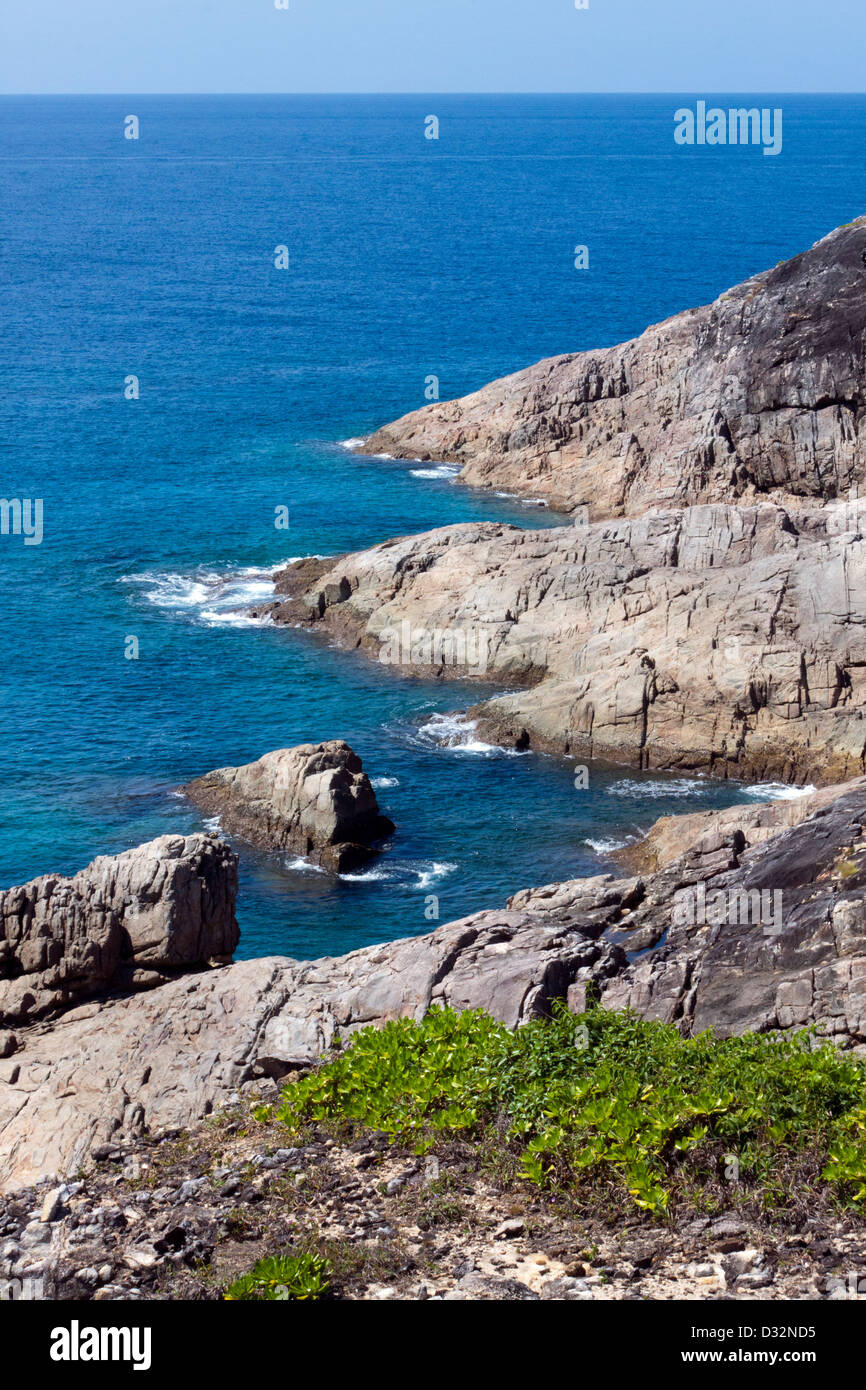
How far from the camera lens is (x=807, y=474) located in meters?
82.6

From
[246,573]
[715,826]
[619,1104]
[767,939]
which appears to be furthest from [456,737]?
[619,1104]

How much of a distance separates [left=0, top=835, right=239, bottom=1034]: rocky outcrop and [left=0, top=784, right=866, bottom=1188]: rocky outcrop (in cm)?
85

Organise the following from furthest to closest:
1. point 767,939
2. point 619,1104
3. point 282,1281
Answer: point 767,939 < point 619,1104 < point 282,1281

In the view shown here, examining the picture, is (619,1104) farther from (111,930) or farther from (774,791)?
(774,791)

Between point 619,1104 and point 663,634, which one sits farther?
point 663,634

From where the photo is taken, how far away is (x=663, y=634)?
63.4 metres

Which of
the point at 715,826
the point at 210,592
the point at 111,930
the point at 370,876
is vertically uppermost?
the point at 210,592

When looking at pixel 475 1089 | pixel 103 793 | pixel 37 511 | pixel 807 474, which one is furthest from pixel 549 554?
pixel 475 1089

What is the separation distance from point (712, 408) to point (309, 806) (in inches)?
1696

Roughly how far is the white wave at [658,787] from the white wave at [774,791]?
1934 mm

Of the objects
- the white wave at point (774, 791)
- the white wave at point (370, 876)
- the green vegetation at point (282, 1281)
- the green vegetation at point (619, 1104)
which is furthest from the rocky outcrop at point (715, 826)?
the green vegetation at point (282, 1281)

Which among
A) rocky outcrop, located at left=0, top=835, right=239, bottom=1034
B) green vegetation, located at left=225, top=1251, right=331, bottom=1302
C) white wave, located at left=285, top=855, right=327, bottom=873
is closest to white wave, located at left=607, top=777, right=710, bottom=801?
white wave, located at left=285, top=855, right=327, bottom=873

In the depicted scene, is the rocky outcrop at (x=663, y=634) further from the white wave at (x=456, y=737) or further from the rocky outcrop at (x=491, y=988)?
the rocky outcrop at (x=491, y=988)
